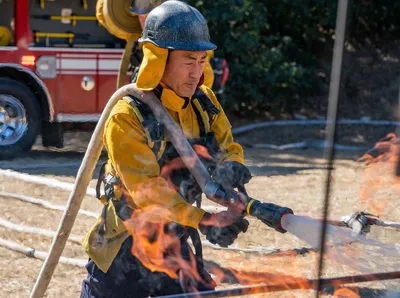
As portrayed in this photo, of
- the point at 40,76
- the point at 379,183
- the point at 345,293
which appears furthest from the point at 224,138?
the point at 40,76

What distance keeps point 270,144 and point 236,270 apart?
6.93 m

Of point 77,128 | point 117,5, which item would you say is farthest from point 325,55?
point 117,5

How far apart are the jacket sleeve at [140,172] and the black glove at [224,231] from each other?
6 cm

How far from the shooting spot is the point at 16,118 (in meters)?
10.1

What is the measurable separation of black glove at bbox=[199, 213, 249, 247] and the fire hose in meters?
0.07

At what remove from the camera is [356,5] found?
49.9ft

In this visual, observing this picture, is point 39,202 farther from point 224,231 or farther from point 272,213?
point 272,213

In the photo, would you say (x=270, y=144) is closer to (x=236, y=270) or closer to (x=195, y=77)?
(x=236, y=270)

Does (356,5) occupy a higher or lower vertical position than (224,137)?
lower

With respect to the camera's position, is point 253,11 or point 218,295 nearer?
point 218,295

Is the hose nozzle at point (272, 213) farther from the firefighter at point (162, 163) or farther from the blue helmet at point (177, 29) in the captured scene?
the blue helmet at point (177, 29)

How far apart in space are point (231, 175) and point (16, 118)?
700cm

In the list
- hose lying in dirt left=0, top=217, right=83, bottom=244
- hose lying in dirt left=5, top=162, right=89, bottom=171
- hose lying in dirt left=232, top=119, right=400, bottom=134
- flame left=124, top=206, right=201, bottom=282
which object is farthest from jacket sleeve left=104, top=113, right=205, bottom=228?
hose lying in dirt left=232, top=119, right=400, bottom=134

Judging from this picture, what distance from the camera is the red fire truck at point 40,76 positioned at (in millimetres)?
9969
